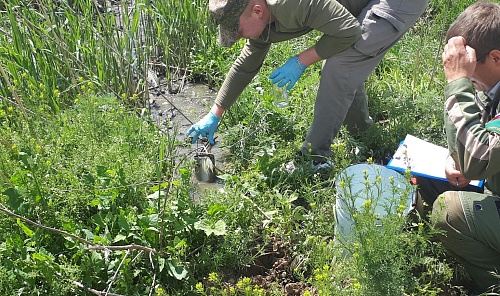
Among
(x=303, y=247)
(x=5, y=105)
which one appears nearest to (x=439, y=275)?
(x=303, y=247)

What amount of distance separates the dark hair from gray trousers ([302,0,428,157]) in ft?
2.26

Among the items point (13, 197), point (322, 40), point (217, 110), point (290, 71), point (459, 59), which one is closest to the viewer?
point (459, 59)

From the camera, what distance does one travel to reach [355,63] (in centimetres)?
306

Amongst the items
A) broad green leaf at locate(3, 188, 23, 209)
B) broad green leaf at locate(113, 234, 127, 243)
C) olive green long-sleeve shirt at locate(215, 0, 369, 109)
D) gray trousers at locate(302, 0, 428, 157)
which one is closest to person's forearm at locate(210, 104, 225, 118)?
olive green long-sleeve shirt at locate(215, 0, 369, 109)

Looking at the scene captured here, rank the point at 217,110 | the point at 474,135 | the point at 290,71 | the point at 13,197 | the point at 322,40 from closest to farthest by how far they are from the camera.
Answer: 1. the point at 474,135
2. the point at 13,197
3. the point at 322,40
4. the point at 290,71
5. the point at 217,110

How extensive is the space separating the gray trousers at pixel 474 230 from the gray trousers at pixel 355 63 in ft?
2.55

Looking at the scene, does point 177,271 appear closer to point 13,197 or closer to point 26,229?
point 26,229

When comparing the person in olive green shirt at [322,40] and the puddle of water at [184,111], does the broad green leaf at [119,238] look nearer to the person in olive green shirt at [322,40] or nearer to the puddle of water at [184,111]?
the person in olive green shirt at [322,40]

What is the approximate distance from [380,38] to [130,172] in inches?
54.6

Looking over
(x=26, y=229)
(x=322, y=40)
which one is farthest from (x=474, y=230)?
(x=26, y=229)

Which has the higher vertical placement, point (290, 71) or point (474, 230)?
point (290, 71)

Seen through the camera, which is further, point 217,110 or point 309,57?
point 217,110

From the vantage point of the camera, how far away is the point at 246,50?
10.4 ft

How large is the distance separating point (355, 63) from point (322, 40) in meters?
0.21
